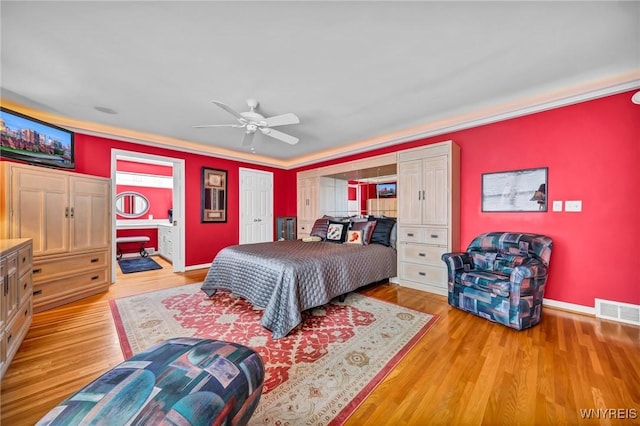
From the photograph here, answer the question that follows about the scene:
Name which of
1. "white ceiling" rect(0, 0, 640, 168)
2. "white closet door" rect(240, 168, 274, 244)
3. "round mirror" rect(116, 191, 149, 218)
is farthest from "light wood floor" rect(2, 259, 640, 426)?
"round mirror" rect(116, 191, 149, 218)

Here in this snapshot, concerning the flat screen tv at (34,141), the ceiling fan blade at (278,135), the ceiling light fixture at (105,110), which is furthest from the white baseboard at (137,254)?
the ceiling fan blade at (278,135)

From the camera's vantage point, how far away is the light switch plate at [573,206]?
2.71m

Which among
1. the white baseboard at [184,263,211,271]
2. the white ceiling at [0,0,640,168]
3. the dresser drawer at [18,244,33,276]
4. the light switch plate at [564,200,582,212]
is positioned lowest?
the white baseboard at [184,263,211,271]

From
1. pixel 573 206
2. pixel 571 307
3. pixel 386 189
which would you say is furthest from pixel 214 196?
pixel 571 307

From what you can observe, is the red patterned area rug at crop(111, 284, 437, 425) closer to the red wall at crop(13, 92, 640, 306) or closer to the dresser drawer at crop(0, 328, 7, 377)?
the dresser drawer at crop(0, 328, 7, 377)

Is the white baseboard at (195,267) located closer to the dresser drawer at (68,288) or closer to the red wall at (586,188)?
the dresser drawer at (68,288)

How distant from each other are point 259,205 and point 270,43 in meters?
4.30

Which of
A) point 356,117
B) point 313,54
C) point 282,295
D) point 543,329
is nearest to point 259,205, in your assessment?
point 356,117

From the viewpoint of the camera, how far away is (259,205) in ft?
19.5

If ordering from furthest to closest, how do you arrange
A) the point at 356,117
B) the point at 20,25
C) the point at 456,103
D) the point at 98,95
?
the point at 356,117 → the point at 456,103 → the point at 98,95 → the point at 20,25

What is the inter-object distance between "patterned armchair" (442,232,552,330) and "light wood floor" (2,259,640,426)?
15 cm

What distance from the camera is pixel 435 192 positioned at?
3514 millimetres

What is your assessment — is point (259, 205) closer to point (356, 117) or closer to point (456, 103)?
point (356, 117)

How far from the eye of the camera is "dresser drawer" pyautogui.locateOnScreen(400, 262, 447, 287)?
134 inches
